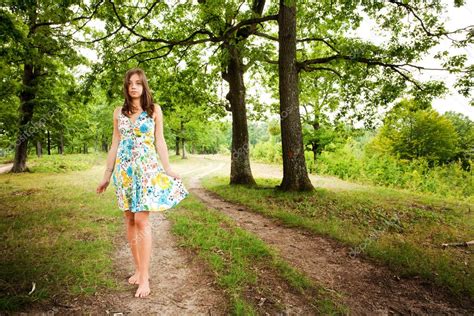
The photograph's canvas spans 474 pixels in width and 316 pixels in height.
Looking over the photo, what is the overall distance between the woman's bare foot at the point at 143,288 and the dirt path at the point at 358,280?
227cm

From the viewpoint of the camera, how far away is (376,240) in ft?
17.1

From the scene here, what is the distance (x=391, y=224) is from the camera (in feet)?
20.3

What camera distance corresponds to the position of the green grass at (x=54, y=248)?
3088 millimetres

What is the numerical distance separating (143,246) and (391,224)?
571 centimetres

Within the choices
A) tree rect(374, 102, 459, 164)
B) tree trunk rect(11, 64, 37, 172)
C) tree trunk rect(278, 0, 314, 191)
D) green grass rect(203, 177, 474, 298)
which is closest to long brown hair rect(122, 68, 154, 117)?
green grass rect(203, 177, 474, 298)

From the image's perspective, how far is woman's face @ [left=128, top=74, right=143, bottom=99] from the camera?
3064 millimetres

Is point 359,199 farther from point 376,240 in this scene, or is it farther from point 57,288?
point 57,288

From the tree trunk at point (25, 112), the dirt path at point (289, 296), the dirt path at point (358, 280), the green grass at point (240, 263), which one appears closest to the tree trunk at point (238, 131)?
the green grass at point (240, 263)

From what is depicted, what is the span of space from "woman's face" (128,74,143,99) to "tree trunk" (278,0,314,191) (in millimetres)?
6357

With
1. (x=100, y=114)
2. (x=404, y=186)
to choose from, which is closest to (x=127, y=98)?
(x=404, y=186)

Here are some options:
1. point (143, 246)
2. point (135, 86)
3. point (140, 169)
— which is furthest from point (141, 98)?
point (143, 246)

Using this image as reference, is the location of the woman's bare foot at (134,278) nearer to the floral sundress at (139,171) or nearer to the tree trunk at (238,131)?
the floral sundress at (139,171)

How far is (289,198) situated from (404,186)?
8832 mm

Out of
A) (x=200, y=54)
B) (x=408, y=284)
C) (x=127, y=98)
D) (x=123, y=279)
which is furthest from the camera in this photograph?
(x=200, y=54)
